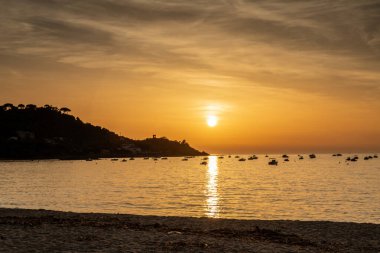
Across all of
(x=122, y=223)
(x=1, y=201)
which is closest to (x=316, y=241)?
(x=122, y=223)

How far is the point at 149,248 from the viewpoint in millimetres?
20766

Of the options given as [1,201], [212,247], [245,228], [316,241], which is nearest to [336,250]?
[316,241]

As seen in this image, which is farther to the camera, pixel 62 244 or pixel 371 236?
pixel 371 236

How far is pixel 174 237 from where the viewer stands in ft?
81.0

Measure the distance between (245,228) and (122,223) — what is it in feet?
30.0

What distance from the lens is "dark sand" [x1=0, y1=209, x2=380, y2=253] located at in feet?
69.1

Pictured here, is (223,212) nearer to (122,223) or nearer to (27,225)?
(122,223)

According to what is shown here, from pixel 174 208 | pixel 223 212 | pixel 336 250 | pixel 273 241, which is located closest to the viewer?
pixel 336 250

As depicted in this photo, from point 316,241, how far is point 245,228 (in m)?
6.45

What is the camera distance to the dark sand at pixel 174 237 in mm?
21062

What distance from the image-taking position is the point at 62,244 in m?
21.2

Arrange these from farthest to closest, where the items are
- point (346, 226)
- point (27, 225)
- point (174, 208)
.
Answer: point (174, 208) < point (346, 226) < point (27, 225)

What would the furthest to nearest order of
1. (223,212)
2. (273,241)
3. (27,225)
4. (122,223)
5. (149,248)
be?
(223,212)
(122,223)
(27,225)
(273,241)
(149,248)

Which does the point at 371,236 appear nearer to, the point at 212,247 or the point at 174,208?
the point at 212,247
